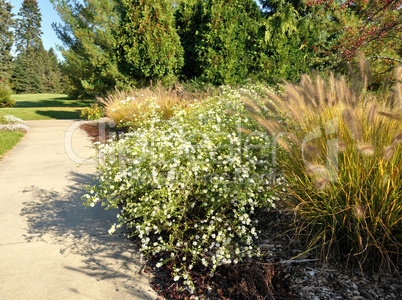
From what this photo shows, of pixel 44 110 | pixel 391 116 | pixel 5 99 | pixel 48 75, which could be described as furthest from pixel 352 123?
pixel 48 75

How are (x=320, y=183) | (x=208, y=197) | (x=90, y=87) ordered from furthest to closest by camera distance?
(x=90, y=87) → (x=208, y=197) → (x=320, y=183)

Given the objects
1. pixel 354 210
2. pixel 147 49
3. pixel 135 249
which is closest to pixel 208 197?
pixel 135 249

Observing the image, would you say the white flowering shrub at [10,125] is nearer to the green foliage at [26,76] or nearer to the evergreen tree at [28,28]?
the green foliage at [26,76]

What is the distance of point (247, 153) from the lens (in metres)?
2.76

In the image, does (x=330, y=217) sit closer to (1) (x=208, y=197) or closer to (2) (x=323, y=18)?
(1) (x=208, y=197)

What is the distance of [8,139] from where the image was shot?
7.34 metres

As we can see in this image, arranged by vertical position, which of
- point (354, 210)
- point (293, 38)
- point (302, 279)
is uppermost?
point (293, 38)

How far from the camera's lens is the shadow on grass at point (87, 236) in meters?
2.31

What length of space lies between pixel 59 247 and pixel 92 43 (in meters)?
12.4

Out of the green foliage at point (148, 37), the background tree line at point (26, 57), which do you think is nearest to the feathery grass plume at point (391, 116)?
the green foliage at point (148, 37)

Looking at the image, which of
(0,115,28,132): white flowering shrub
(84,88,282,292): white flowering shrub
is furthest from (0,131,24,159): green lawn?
(84,88,282,292): white flowering shrub

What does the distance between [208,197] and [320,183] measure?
42.6 inches

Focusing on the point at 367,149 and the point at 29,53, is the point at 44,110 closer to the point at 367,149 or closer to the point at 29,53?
the point at 367,149

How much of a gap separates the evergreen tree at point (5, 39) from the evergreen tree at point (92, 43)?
99.3ft
